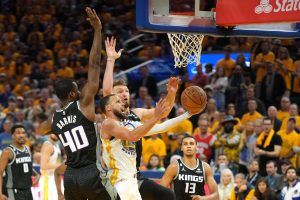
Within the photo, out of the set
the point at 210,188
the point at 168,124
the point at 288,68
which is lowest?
the point at 210,188

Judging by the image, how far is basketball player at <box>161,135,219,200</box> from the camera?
365 inches

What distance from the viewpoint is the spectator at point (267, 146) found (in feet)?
40.5

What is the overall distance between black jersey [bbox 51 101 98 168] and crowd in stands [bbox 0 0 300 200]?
166 inches

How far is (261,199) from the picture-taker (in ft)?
38.0

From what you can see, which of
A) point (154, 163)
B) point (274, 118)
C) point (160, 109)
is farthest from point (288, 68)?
point (160, 109)

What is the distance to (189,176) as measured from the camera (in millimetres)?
9297

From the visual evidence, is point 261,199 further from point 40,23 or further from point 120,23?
point 40,23

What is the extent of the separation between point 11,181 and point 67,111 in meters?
3.25

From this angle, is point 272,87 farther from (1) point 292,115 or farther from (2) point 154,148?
(2) point 154,148

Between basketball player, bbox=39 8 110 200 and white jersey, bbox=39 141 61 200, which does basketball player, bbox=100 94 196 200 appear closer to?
basketball player, bbox=39 8 110 200

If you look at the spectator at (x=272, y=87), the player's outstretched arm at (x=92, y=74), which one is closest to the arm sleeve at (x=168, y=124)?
the player's outstretched arm at (x=92, y=74)

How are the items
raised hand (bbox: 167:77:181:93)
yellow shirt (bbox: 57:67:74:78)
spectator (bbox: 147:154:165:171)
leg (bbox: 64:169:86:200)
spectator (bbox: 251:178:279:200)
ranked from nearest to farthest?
raised hand (bbox: 167:77:181:93) < leg (bbox: 64:169:86:200) < spectator (bbox: 251:178:279:200) < spectator (bbox: 147:154:165:171) < yellow shirt (bbox: 57:67:74:78)

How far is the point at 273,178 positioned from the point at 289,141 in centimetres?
85

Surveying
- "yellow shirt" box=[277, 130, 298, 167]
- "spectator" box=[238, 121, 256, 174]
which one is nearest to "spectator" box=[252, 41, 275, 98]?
"spectator" box=[238, 121, 256, 174]
